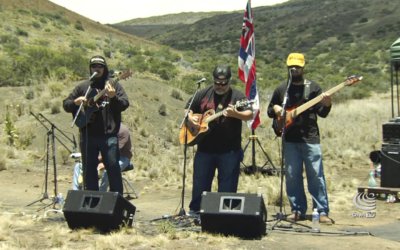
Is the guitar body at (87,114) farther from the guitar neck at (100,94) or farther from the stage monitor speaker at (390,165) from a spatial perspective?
the stage monitor speaker at (390,165)

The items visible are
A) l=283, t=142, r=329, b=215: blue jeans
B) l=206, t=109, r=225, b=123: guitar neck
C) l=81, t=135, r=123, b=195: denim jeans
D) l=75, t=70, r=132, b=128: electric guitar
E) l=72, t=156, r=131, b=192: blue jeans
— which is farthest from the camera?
l=72, t=156, r=131, b=192: blue jeans

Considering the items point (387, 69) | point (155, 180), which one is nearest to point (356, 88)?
point (387, 69)

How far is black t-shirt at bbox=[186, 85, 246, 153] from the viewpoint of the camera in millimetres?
8438

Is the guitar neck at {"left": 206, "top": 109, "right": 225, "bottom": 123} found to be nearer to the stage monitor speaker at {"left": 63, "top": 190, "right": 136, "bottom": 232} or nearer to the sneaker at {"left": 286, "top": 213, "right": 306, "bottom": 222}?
the stage monitor speaker at {"left": 63, "top": 190, "right": 136, "bottom": 232}

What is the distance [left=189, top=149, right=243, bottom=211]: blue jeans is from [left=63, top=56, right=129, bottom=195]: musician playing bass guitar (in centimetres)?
98

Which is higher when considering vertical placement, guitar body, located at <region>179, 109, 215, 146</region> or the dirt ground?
guitar body, located at <region>179, 109, 215, 146</region>

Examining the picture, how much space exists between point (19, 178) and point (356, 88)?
2368 centimetres

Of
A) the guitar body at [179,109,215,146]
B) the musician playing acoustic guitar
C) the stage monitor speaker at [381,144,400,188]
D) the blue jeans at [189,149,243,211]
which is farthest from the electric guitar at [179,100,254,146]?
the stage monitor speaker at [381,144,400,188]

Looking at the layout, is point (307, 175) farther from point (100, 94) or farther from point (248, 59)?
point (248, 59)

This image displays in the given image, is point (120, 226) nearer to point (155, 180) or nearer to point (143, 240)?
point (143, 240)

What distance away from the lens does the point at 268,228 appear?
8352mm

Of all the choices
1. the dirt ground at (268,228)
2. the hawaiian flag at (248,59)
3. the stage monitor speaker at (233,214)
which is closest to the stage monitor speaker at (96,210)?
the dirt ground at (268,228)

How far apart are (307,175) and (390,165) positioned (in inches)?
86.6

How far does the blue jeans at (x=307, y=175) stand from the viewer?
29.0ft
